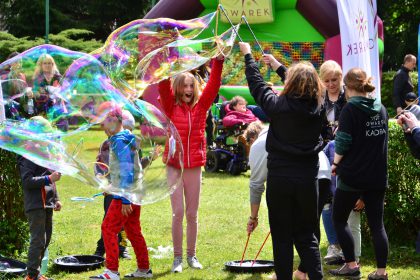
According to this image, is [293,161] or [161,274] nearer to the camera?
[293,161]

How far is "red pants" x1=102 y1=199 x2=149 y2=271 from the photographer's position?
19.5 feet

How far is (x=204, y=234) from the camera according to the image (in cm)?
789

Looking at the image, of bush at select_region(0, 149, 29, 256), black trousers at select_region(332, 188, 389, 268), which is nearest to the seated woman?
bush at select_region(0, 149, 29, 256)

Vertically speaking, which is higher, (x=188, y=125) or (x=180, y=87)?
(x=180, y=87)

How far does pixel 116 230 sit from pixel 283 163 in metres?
1.72

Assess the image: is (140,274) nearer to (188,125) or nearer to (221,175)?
(188,125)

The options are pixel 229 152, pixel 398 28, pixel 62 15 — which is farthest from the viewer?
pixel 398 28

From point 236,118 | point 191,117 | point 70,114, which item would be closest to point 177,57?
point 191,117

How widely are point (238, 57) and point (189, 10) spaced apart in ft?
7.13

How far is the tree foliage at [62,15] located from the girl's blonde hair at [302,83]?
26.2 m

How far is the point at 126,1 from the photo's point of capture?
30.8 meters

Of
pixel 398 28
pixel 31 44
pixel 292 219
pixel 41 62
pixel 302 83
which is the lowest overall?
pixel 292 219

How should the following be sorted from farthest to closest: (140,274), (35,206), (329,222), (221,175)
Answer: (221,175) → (329,222) → (140,274) → (35,206)

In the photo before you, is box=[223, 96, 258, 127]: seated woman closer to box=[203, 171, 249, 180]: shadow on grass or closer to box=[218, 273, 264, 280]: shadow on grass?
box=[203, 171, 249, 180]: shadow on grass
